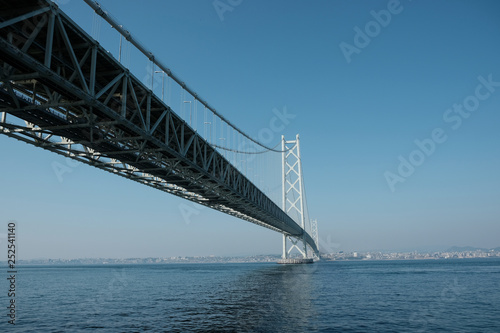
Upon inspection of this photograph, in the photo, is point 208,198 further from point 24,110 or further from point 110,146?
point 24,110

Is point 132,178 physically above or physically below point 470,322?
above

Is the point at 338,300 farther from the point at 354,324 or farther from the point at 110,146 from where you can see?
the point at 110,146

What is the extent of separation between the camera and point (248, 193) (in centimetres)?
4641

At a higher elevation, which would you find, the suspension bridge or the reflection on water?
the suspension bridge

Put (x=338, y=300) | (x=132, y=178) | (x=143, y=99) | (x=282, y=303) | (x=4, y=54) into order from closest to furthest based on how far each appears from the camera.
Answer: (x=4, y=54) → (x=143, y=99) → (x=282, y=303) → (x=338, y=300) → (x=132, y=178)

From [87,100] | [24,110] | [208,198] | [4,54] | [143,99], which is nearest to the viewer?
[4,54]

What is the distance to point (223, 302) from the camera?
87.1 ft

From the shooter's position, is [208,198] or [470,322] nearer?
[470,322]

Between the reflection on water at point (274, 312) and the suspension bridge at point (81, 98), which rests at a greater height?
the suspension bridge at point (81, 98)

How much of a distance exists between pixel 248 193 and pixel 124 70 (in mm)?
31950

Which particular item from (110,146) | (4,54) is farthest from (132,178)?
(4,54)

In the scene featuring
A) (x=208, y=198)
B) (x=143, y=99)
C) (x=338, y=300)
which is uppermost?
(x=143, y=99)

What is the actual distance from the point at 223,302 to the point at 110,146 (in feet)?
43.5

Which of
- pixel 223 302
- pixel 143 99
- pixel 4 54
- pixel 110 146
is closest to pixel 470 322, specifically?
pixel 223 302
